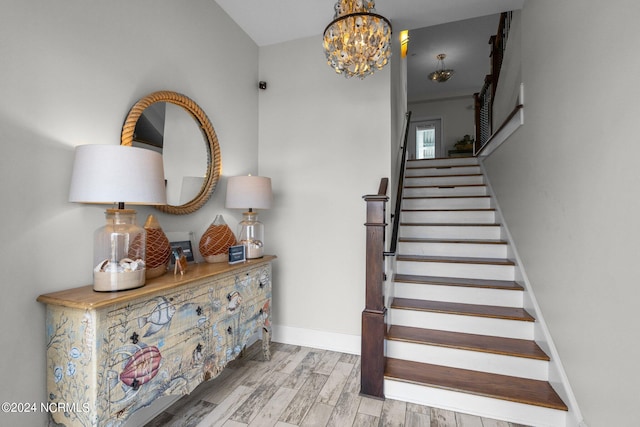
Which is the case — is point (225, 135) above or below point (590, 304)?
above

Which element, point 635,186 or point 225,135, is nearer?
point 635,186


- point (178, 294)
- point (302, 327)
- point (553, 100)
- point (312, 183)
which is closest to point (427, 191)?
point (312, 183)

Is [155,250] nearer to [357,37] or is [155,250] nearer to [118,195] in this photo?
[118,195]

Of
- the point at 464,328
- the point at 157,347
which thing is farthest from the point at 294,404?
the point at 464,328

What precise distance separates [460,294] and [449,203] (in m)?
1.48

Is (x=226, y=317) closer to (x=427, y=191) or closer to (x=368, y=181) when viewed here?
(x=368, y=181)

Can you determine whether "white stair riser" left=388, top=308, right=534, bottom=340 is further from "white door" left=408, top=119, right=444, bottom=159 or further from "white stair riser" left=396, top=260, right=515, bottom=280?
"white door" left=408, top=119, right=444, bottom=159

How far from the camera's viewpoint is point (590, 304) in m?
1.47

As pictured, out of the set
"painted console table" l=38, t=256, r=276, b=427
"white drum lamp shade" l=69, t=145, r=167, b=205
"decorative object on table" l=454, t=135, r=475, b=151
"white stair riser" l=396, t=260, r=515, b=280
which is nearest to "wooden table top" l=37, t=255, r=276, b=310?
"painted console table" l=38, t=256, r=276, b=427

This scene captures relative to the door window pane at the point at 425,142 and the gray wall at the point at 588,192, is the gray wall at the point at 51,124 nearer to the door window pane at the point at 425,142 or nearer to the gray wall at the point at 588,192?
the gray wall at the point at 588,192

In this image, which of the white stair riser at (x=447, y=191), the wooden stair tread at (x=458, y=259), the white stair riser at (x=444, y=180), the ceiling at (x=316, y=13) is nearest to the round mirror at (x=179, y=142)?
the ceiling at (x=316, y=13)

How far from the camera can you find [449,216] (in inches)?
137

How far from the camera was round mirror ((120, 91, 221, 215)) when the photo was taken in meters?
1.77

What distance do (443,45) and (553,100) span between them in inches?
171
